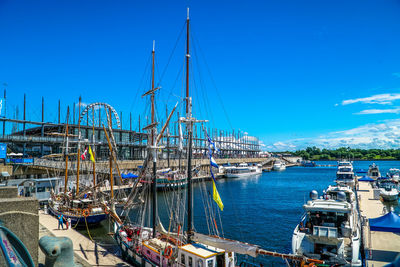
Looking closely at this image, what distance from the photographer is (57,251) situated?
5.67m

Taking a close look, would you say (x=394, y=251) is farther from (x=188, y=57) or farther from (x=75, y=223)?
(x=75, y=223)

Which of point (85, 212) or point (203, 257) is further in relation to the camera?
point (85, 212)

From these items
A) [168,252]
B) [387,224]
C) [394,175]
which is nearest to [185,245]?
[168,252]

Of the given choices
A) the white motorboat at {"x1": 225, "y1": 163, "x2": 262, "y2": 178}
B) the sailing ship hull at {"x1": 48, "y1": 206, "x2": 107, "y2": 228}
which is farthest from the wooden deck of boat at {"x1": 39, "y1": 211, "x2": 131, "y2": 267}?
the white motorboat at {"x1": 225, "y1": 163, "x2": 262, "y2": 178}

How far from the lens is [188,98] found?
76.3 feet

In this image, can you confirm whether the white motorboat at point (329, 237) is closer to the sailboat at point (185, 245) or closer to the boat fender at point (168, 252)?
the sailboat at point (185, 245)

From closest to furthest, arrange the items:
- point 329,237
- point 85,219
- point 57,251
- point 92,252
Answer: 1. point 57,251
2. point 329,237
3. point 92,252
4. point 85,219

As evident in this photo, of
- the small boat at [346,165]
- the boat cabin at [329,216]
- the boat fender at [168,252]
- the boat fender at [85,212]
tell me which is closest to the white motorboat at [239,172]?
the small boat at [346,165]

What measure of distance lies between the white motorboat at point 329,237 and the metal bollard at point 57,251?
20081 mm

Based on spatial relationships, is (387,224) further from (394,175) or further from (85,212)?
(394,175)

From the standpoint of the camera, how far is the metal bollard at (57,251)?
18.5ft

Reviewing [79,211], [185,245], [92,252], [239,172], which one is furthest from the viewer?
[239,172]

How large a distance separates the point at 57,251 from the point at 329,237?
20.8m

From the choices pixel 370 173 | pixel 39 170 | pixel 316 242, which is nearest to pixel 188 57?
pixel 316 242
